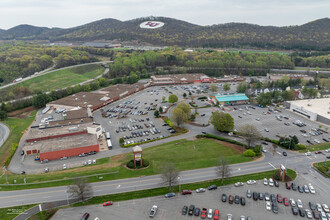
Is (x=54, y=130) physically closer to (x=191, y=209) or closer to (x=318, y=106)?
(x=191, y=209)

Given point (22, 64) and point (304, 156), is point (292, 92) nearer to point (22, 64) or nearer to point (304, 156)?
point (304, 156)

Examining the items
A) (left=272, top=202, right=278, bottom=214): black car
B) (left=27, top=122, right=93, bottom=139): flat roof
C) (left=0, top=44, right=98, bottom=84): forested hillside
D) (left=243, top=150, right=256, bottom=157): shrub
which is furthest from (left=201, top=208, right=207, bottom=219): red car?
(left=0, top=44, right=98, bottom=84): forested hillside

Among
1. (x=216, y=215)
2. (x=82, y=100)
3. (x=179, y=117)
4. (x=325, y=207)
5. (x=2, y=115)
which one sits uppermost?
(x=82, y=100)

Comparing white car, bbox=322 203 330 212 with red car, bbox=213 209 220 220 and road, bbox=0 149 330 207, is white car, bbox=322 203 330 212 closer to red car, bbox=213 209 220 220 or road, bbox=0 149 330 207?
road, bbox=0 149 330 207

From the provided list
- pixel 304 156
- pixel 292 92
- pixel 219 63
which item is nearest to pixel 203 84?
pixel 219 63

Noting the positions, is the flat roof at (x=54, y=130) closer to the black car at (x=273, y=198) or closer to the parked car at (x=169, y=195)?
the parked car at (x=169, y=195)

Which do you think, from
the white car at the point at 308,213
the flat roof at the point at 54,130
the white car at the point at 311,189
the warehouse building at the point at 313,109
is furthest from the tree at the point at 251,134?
the flat roof at the point at 54,130

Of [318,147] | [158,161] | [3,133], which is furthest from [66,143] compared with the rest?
[318,147]
